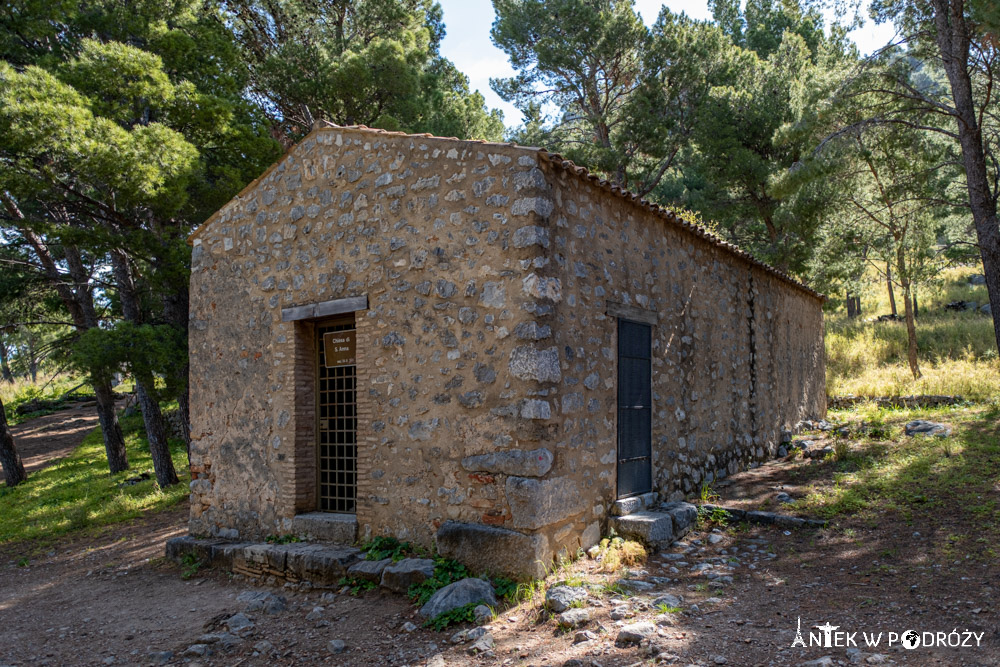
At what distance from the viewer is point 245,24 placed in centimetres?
1351

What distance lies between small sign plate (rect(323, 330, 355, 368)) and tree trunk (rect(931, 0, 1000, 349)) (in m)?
9.98

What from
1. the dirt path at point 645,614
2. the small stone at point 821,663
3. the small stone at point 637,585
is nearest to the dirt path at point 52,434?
the dirt path at point 645,614

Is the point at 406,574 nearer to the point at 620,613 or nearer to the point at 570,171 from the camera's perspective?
the point at 620,613

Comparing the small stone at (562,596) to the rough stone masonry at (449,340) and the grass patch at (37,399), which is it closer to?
the rough stone masonry at (449,340)

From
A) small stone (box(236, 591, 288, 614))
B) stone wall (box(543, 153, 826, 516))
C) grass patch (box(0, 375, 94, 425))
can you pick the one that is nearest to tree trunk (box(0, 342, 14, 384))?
grass patch (box(0, 375, 94, 425))

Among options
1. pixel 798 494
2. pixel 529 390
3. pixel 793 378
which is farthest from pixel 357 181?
pixel 793 378

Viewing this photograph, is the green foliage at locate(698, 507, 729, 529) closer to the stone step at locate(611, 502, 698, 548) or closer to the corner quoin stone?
the stone step at locate(611, 502, 698, 548)

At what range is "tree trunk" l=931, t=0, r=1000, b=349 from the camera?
10164mm

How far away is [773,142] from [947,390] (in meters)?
6.98

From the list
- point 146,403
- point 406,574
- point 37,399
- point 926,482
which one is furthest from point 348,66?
point 37,399

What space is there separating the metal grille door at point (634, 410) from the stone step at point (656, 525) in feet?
0.94

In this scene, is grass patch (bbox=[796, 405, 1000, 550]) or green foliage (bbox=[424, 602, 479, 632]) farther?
grass patch (bbox=[796, 405, 1000, 550])

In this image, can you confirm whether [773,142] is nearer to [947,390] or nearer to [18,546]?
[947,390]

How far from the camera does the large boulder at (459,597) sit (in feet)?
16.1
